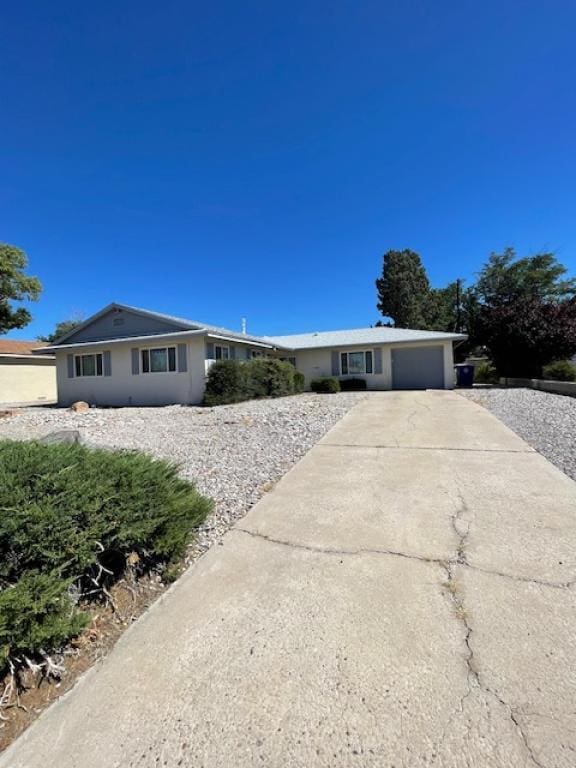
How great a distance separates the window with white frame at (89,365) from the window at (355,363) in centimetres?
1237

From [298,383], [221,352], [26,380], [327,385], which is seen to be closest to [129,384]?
[221,352]

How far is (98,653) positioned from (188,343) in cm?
1336

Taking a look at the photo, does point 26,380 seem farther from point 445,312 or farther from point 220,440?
point 445,312

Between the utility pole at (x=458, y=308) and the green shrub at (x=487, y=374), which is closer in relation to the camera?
the green shrub at (x=487, y=374)

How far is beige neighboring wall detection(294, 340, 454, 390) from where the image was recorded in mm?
18000

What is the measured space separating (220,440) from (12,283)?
1764cm

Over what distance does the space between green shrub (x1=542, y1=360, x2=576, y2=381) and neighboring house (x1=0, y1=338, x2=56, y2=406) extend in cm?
2718

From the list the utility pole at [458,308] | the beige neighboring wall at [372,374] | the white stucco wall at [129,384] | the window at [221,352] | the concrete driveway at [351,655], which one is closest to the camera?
the concrete driveway at [351,655]

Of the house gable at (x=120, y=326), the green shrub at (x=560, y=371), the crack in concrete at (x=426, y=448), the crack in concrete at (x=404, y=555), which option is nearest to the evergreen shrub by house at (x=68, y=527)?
the crack in concrete at (x=404, y=555)

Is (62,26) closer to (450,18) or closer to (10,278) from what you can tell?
(450,18)

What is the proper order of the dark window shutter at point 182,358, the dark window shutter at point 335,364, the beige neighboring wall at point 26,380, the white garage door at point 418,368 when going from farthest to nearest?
the beige neighboring wall at point 26,380, the dark window shutter at point 335,364, the white garage door at point 418,368, the dark window shutter at point 182,358

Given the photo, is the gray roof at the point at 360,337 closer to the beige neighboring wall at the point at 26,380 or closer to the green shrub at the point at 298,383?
the green shrub at the point at 298,383

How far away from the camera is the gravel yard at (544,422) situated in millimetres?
5242

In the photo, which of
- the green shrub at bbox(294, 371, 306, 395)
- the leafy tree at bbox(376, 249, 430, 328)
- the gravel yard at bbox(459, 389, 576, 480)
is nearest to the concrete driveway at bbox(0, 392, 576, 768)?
the gravel yard at bbox(459, 389, 576, 480)
